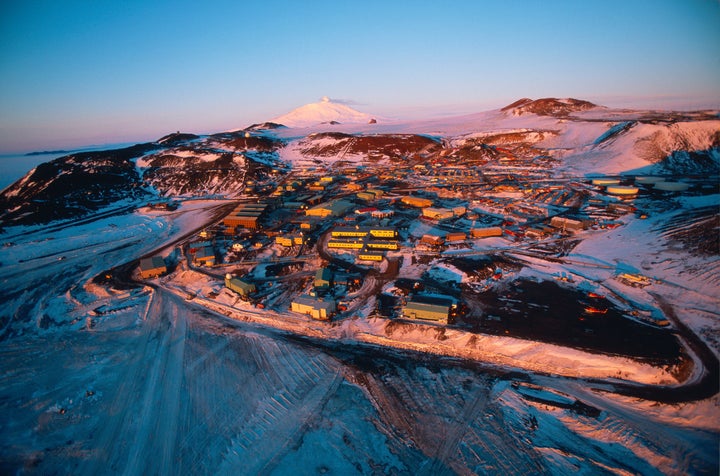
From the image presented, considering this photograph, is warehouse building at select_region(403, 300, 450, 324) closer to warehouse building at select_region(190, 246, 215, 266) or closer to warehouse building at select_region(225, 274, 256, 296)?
warehouse building at select_region(225, 274, 256, 296)

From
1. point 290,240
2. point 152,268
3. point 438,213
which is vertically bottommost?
point 152,268

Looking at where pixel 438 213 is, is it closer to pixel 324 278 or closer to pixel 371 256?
pixel 371 256

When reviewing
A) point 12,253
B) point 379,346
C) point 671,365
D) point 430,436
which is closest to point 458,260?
point 379,346

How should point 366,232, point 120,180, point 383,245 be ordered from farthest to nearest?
point 120,180
point 366,232
point 383,245

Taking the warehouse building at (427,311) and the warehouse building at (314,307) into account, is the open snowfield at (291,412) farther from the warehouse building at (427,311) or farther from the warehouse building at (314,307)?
the warehouse building at (427,311)

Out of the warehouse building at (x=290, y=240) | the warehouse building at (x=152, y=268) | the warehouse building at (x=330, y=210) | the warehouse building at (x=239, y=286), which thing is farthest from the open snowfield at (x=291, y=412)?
the warehouse building at (x=330, y=210)

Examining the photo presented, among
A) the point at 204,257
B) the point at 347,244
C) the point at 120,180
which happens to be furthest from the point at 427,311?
the point at 120,180

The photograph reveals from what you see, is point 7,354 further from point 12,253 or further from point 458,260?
point 458,260
